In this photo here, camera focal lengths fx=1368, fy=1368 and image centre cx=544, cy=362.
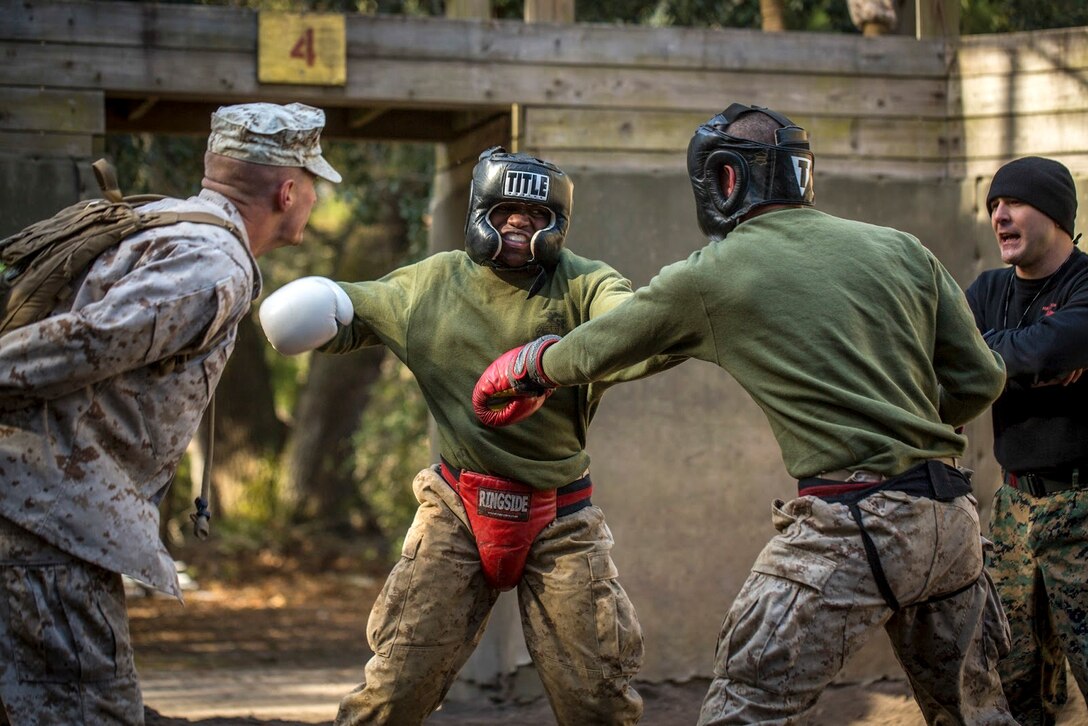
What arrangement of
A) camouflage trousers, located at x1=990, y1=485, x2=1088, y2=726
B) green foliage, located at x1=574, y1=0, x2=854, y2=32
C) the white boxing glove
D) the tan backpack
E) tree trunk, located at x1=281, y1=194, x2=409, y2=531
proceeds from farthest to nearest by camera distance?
1. tree trunk, located at x1=281, y1=194, x2=409, y2=531
2. green foliage, located at x1=574, y1=0, x2=854, y2=32
3. camouflage trousers, located at x1=990, y1=485, x2=1088, y2=726
4. the white boxing glove
5. the tan backpack

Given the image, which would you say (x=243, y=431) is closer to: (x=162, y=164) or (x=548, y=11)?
(x=162, y=164)

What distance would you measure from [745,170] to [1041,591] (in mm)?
2147

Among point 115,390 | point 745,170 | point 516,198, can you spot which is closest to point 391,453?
point 516,198

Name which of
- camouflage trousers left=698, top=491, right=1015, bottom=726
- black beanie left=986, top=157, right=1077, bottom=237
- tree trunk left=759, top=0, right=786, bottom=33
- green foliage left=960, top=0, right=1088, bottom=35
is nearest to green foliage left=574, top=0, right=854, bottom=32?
green foliage left=960, top=0, right=1088, bottom=35

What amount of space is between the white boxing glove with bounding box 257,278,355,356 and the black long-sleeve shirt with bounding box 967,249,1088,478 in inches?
90.9

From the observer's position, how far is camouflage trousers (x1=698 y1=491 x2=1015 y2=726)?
3670 millimetres

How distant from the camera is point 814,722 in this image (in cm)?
661

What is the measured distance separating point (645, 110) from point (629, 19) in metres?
3.82

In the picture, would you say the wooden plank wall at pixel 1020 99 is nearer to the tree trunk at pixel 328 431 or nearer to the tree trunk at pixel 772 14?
the tree trunk at pixel 772 14

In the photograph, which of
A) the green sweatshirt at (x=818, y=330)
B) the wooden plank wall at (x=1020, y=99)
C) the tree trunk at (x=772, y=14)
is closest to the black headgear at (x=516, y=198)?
the green sweatshirt at (x=818, y=330)

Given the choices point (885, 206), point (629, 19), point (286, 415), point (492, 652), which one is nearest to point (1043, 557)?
point (885, 206)

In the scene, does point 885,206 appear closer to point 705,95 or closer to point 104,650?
point 705,95

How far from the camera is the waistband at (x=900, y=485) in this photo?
377cm

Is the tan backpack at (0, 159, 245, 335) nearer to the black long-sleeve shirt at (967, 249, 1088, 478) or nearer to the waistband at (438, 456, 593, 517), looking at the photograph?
the waistband at (438, 456, 593, 517)
